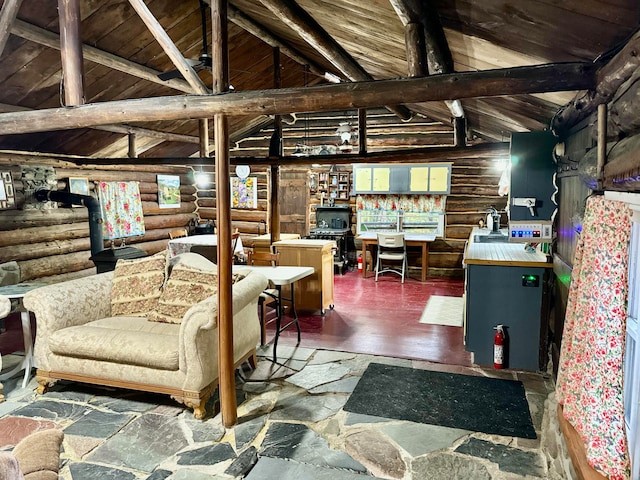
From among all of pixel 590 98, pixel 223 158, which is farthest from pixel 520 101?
pixel 223 158

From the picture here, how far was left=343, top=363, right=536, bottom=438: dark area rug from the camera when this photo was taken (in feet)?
10.8

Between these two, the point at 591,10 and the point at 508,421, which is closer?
the point at 591,10

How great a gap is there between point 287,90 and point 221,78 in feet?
1.96

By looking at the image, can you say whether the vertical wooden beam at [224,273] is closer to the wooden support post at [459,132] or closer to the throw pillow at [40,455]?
the throw pillow at [40,455]

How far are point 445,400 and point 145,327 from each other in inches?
101

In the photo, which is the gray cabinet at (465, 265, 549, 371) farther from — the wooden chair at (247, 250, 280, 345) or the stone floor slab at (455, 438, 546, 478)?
the wooden chair at (247, 250, 280, 345)

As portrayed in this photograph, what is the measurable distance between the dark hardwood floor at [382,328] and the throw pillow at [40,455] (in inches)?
131

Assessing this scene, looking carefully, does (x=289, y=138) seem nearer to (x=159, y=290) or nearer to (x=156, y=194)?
(x=156, y=194)

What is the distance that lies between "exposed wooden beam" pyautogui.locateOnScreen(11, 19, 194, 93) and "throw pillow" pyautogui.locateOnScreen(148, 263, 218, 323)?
2.48m

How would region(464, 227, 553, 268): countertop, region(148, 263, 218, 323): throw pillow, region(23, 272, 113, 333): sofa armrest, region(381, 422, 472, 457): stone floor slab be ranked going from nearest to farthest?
region(381, 422, 472, 457): stone floor slab < region(23, 272, 113, 333): sofa armrest < region(148, 263, 218, 323): throw pillow < region(464, 227, 553, 268): countertop

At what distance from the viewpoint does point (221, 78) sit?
11.0 ft

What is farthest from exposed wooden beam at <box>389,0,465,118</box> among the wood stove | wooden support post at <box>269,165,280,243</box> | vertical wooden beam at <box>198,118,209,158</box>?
the wood stove

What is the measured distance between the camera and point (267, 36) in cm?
638

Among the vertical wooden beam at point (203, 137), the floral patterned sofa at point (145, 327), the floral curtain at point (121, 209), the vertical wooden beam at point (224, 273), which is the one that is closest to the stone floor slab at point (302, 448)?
the vertical wooden beam at point (224, 273)
